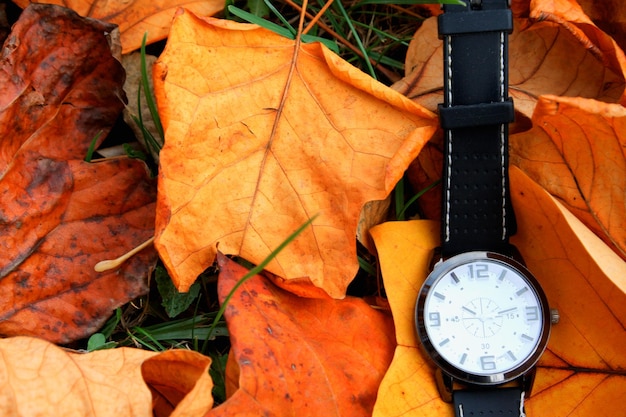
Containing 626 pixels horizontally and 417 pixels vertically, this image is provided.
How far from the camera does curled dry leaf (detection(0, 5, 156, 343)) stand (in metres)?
2.05

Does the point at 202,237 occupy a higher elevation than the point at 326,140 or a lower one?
lower

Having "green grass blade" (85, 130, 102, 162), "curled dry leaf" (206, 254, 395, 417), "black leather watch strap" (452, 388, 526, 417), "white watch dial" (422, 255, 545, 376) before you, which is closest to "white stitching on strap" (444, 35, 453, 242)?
"white watch dial" (422, 255, 545, 376)

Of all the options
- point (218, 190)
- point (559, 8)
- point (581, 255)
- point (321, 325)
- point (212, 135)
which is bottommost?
point (321, 325)

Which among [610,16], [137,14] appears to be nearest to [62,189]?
[137,14]

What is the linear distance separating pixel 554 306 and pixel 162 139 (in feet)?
3.92

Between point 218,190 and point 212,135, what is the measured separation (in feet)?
0.46

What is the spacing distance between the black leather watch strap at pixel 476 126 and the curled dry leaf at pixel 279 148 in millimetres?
117

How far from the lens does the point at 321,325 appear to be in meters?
2.07

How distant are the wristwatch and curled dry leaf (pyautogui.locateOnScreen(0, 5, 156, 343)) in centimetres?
83

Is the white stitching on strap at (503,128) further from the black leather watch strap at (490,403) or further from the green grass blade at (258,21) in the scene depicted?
the green grass blade at (258,21)

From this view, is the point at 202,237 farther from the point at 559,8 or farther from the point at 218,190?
the point at 559,8

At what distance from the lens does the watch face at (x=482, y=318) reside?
2.05 m

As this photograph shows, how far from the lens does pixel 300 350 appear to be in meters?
1.98

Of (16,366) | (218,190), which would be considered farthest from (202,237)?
(16,366)
